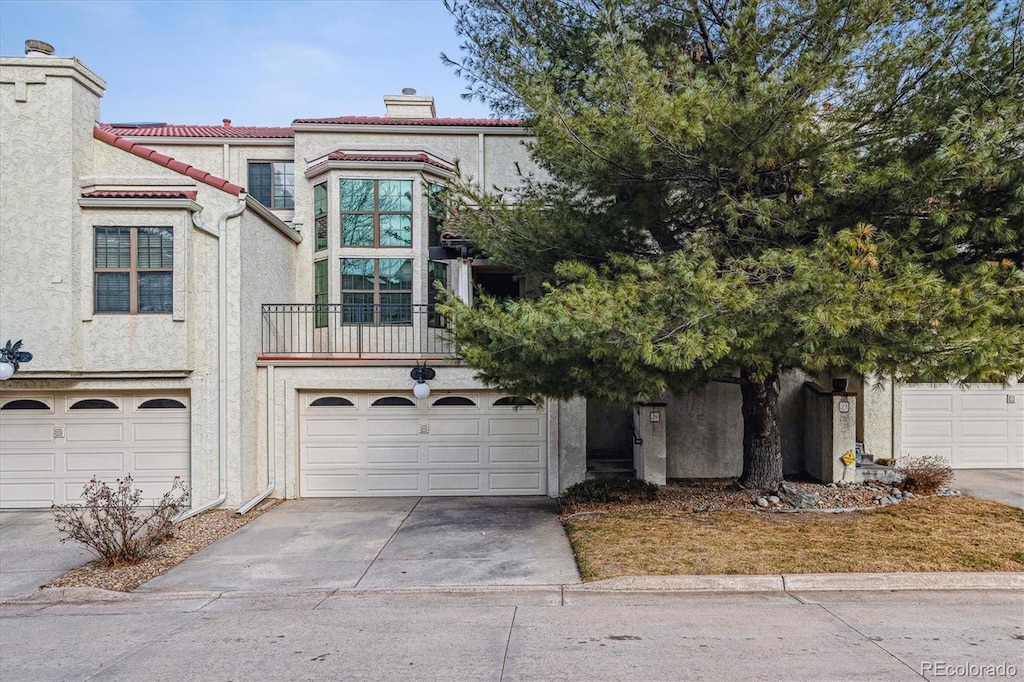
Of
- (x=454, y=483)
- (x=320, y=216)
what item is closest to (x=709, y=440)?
(x=454, y=483)

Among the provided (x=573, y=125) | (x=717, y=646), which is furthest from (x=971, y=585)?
(x=573, y=125)

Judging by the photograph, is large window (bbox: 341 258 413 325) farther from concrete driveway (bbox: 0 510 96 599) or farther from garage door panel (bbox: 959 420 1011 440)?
garage door panel (bbox: 959 420 1011 440)

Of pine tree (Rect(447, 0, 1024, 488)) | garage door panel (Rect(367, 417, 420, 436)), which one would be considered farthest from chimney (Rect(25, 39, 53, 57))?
garage door panel (Rect(367, 417, 420, 436))

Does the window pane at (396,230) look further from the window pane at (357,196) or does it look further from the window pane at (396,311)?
the window pane at (396,311)

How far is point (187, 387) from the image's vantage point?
986cm

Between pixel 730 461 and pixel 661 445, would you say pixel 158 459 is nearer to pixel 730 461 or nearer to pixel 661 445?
pixel 661 445

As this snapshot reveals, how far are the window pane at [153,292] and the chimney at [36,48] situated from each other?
12.1ft

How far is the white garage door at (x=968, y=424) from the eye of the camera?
39.5 feet

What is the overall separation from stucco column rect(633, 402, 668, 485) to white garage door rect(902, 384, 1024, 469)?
219 inches

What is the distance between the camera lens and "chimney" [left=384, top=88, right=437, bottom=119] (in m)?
14.7

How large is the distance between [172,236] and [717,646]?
31.1 feet

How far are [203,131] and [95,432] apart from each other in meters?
8.14

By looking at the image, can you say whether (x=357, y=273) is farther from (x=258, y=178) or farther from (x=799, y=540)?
(x=799, y=540)

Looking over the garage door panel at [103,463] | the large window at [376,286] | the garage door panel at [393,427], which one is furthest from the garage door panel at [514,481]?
the garage door panel at [103,463]
